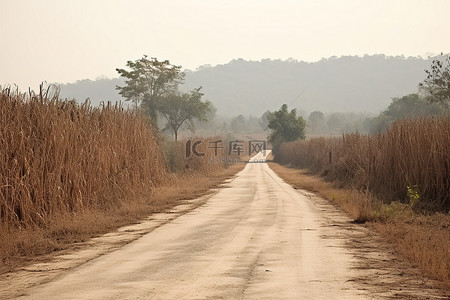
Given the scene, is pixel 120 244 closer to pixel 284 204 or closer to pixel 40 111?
pixel 40 111

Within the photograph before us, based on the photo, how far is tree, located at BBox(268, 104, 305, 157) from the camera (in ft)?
242

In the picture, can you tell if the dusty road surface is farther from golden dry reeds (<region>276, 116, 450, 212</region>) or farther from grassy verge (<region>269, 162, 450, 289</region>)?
golden dry reeds (<region>276, 116, 450, 212</region>)

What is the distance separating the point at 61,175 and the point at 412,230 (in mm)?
7501

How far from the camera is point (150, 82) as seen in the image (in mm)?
61375

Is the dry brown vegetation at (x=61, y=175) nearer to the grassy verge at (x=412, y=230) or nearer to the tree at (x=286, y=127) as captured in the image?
the grassy verge at (x=412, y=230)

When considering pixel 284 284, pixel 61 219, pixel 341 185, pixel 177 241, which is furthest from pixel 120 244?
pixel 341 185

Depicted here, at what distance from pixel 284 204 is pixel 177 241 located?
776 centimetres

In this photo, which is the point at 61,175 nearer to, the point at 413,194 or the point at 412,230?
the point at 412,230

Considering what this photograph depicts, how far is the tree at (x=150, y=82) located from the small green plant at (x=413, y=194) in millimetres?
44533

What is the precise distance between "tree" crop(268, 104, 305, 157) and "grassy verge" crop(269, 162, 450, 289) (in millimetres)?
55535

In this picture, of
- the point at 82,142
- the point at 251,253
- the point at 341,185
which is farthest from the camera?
the point at 341,185

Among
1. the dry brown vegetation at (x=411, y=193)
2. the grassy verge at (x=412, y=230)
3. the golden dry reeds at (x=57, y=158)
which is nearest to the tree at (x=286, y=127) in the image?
the dry brown vegetation at (x=411, y=193)

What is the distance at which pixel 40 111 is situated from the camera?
12.5m

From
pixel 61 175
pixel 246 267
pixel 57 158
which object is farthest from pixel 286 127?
pixel 246 267
